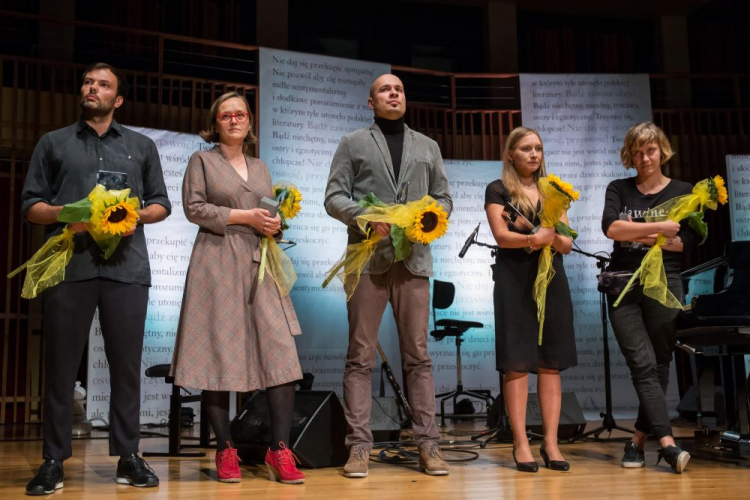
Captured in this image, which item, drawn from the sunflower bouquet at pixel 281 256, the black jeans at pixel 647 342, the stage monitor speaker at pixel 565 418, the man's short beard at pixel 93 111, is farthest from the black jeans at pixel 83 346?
the stage monitor speaker at pixel 565 418

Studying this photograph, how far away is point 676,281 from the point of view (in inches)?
132

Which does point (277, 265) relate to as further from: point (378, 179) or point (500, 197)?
point (500, 197)

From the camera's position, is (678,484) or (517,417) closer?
(678,484)

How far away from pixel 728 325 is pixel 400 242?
152cm

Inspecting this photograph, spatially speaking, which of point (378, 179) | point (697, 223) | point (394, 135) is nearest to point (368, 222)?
point (378, 179)

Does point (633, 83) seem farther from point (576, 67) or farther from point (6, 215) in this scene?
point (6, 215)

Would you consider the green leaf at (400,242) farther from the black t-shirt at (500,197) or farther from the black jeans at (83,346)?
the black jeans at (83,346)

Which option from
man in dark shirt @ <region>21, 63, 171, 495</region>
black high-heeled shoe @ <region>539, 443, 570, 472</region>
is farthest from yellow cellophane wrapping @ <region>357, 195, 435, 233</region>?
black high-heeled shoe @ <region>539, 443, 570, 472</region>

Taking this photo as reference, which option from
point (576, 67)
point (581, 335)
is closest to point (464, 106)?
point (576, 67)

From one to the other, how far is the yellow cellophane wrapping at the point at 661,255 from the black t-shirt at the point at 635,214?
1.7 inches

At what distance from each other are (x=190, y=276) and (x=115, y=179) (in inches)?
18.6

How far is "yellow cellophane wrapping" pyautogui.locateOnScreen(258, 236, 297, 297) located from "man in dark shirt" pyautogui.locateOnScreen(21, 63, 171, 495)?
44 centimetres

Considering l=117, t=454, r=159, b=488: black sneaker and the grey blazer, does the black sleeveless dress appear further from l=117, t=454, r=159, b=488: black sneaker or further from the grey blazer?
l=117, t=454, r=159, b=488: black sneaker

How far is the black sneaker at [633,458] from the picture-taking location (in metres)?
3.29
